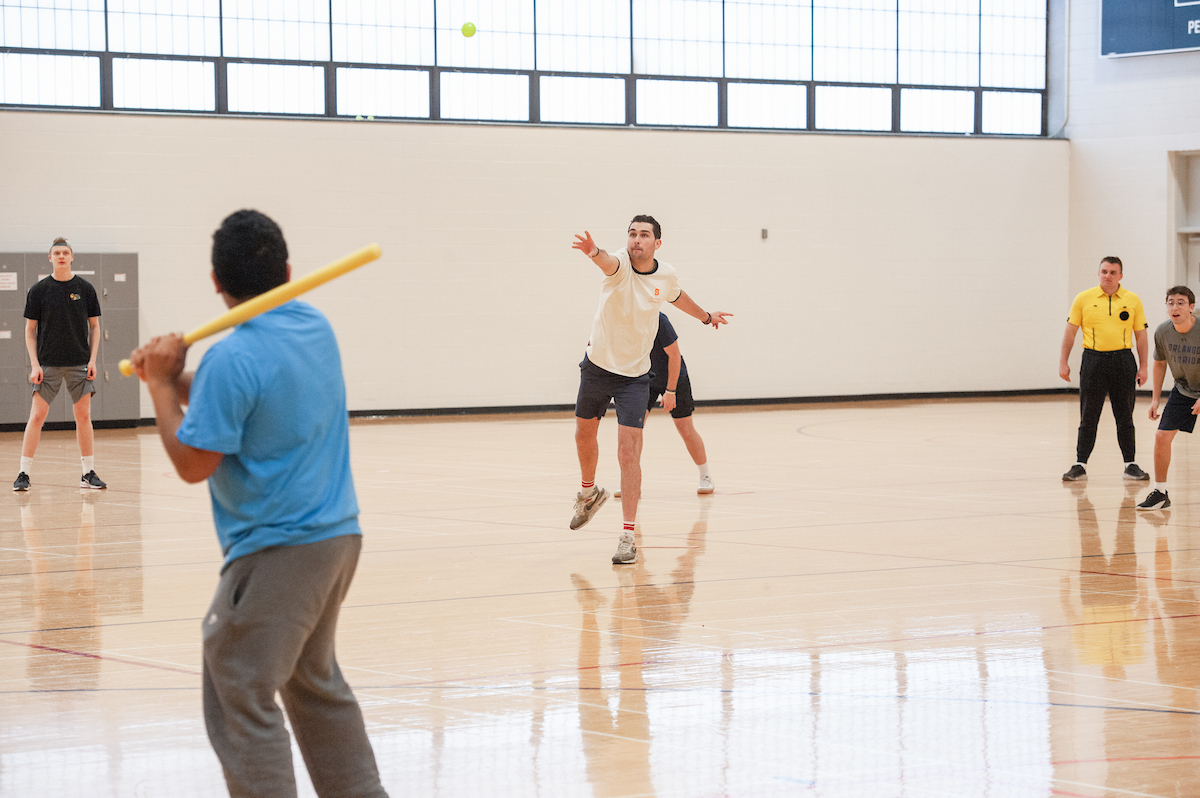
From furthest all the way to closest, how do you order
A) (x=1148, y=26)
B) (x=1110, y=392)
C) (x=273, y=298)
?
(x=1148, y=26), (x=1110, y=392), (x=273, y=298)

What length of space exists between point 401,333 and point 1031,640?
14.9 metres

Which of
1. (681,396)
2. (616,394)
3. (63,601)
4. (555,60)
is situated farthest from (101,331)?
(63,601)

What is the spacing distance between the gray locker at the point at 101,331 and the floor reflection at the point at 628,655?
11488mm

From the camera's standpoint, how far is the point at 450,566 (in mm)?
7566

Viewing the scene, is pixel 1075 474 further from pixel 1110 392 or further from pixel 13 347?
pixel 13 347

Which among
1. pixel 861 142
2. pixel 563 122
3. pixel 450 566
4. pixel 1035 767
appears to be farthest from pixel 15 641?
pixel 861 142

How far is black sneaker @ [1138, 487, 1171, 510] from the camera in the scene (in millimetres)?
9727

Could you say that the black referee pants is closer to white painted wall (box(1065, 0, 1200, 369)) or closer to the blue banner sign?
white painted wall (box(1065, 0, 1200, 369))

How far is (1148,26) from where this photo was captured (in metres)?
22.1

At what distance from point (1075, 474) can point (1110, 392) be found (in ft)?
3.13

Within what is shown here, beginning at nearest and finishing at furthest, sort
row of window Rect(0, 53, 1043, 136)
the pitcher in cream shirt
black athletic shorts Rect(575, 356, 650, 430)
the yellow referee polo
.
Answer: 1. the pitcher in cream shirt
2. black athletic shorts Rect(575, 356, 650, 430)
3. the yellow referee polo
4. row of window Rect(0, 53, 1043, 136)

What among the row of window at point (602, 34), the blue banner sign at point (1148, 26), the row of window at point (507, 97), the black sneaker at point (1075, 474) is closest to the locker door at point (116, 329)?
the row of window at point (507, 97)

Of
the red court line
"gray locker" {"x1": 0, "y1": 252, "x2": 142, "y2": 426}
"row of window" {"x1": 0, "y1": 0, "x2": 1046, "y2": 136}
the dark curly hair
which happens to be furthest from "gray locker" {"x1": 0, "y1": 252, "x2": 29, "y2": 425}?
the dark curly hair

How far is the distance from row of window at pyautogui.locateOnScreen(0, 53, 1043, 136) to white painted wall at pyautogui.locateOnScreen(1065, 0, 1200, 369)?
102 cm
